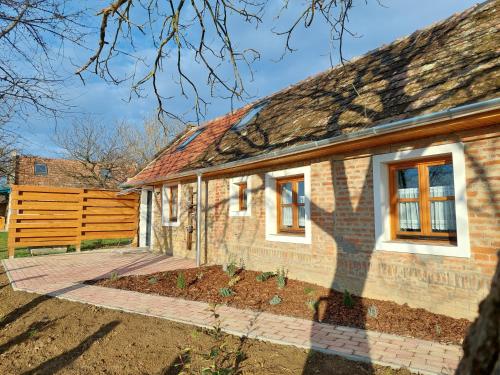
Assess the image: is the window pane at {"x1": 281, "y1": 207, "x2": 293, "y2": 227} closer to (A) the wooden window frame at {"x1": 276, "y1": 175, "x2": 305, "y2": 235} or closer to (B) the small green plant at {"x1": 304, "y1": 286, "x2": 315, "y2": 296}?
(A) the wooden window frame at {"x1": 276, "y1": 175, "x2": 305, "y2": 235}

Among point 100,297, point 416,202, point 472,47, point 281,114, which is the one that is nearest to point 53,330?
point 100,297

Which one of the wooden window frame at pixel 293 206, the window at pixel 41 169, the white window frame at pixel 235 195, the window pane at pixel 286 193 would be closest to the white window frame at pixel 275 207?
the wooden window frame at pixel 293 206

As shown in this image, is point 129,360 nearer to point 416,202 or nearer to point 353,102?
point 416,202

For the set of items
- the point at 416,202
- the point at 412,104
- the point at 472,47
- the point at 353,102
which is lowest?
the point at 416,202

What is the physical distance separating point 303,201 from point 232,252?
8.76 feet

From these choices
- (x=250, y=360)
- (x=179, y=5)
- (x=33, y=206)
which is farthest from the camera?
(x=33, y=206)

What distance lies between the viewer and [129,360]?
3.73 m

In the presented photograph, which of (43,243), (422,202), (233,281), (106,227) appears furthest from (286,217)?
(43,243)

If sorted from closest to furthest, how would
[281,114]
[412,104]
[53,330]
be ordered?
[53,330], [412,104], [281,114]

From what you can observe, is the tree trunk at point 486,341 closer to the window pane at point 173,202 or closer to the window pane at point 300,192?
the window pane at point 300,192

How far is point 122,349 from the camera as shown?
3.99 metres

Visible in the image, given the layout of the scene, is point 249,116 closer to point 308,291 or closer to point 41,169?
point 308,291

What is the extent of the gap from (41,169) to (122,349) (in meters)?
32.0

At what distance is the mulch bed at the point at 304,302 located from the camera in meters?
4.51
